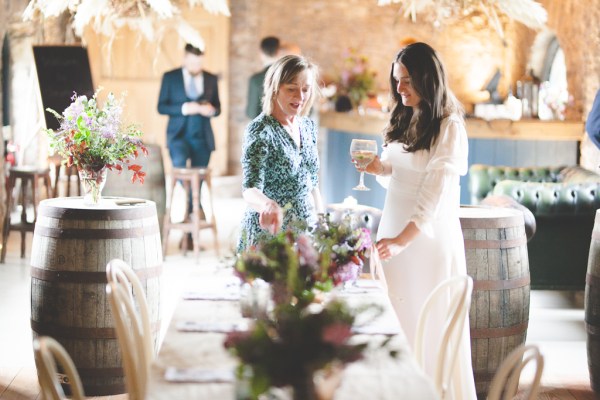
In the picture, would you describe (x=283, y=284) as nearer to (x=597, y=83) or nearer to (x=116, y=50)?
(x=597, y=83)

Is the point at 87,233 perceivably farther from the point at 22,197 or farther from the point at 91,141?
the point at 22,197

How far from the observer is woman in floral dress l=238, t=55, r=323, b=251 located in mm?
3273

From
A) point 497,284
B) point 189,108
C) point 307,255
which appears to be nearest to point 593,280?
point 497,284

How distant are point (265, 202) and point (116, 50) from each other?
29.2ft

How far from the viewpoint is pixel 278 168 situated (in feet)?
11.1

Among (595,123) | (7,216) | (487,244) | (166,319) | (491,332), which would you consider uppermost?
(595,123)

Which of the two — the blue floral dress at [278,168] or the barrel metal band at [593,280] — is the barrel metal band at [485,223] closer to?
the barrel metal band at [593,280]

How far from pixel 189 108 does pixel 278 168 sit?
170 inches

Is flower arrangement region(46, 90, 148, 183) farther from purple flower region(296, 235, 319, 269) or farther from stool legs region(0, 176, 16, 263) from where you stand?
stool legs region(0, 176, 16, 263)

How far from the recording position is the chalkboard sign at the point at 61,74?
276 inches

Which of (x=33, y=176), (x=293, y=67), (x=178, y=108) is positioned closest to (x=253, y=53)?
(x=178, y=108)

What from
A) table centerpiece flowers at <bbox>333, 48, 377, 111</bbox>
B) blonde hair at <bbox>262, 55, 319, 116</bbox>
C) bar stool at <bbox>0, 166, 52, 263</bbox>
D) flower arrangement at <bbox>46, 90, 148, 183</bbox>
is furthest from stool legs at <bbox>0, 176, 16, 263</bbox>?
blonde hair at <bbox>262, 55, 319, 116</bbox>

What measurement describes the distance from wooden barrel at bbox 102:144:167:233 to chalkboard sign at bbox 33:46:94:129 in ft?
2.28

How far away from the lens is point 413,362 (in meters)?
2.14
